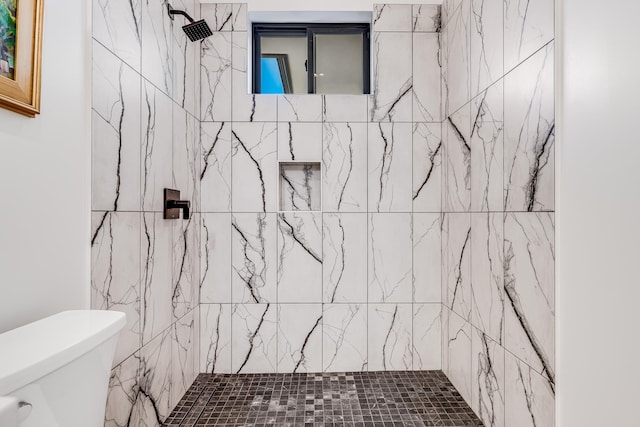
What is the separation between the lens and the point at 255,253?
87.0 inches

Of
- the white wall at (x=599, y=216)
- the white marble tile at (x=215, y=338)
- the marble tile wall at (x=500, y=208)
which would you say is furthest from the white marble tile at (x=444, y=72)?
the white marble tile at (x=215, y=338)

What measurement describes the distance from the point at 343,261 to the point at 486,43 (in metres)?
1.32

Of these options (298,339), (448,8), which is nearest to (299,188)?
(298,339)

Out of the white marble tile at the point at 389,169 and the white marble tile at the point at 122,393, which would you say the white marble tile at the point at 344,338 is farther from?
the white marble tile at the point at 122,393

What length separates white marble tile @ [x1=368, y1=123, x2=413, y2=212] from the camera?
2227mm

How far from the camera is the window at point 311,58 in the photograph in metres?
2.41

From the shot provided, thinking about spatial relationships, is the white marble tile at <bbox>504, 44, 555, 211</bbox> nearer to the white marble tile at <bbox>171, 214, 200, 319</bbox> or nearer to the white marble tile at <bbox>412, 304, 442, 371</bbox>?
the white marble tile at <bbox>412, 304, 442, 371</bbox>

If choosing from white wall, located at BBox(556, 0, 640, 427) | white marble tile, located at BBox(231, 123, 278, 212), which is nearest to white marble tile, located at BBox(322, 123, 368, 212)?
white marble tile, located at BBox(231, 123, 278, 212)

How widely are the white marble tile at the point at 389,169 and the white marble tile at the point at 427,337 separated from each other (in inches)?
24.0

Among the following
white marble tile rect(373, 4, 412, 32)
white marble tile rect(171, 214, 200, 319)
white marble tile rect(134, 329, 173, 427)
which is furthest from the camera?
white marble tile rect(373, 4, 412, 32)

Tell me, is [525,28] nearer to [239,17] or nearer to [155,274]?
[239,17]

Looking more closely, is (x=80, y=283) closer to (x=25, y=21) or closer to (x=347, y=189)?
(x=25, y=21)

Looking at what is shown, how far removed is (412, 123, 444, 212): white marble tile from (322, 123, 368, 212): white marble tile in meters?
0.31

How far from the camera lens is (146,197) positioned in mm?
1519
